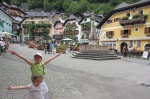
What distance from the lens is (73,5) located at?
89.4 metres

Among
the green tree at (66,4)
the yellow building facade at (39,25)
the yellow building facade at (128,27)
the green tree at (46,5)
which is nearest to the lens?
the yellow building facade at (128,27)

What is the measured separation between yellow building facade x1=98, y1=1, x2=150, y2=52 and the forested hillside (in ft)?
132

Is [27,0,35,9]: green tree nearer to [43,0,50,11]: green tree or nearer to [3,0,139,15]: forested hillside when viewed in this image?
[3,0,139,15]: forested hillside

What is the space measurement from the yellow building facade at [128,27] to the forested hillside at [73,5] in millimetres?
40232

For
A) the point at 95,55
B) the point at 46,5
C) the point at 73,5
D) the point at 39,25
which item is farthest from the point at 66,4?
the point at 95,55

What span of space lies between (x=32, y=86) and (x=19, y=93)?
9.95 ft

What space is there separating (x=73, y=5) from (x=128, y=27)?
191ft

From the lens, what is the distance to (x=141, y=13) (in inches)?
1264

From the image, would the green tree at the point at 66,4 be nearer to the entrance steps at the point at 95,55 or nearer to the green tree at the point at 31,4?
the green tree at the point at 31,4

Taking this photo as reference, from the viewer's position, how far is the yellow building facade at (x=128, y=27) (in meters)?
31.2

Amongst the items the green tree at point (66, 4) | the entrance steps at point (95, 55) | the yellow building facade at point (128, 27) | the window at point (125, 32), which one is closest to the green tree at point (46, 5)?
the green tree at point (66, 4)

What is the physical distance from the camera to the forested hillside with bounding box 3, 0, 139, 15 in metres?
80.5

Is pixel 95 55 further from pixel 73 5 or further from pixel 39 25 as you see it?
pixel 73 5

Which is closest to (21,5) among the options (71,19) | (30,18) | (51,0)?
(51,0)
